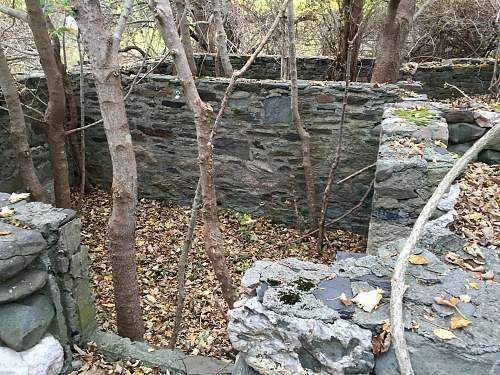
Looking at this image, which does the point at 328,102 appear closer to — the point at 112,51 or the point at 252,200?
the point at 252,200

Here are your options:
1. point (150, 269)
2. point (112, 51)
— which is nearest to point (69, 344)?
point (112, 51)

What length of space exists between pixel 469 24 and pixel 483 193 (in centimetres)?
677

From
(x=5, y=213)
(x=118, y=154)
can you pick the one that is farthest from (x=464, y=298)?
(x=5, y=213)

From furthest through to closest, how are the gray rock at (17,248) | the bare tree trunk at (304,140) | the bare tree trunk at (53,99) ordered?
the bare tree trunk at (304,140)
the bare tree trunk at (53,99)
the gray rock at (17,248)

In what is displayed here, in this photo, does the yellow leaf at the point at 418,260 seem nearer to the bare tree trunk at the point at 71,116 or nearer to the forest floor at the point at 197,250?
the forest floor at the point at 197,250

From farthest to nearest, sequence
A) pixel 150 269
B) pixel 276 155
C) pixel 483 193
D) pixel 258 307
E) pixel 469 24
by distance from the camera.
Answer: pixel 469 24
pixel 276 155
pixel 150 269
pixel 483 193
pixel 258 307

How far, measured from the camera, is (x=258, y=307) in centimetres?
155

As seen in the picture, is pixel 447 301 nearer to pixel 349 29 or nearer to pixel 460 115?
pixel 460 115

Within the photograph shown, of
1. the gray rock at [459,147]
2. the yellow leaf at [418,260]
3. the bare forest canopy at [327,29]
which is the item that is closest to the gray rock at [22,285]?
the yellow leaf at [418,260]

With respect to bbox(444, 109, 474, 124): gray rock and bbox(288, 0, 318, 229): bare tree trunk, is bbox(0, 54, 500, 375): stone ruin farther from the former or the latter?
bbox(288, 0, 318, 229): bare tree trunk

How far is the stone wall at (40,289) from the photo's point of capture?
201 centimetres

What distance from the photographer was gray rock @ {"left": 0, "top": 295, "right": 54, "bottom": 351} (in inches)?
78.7

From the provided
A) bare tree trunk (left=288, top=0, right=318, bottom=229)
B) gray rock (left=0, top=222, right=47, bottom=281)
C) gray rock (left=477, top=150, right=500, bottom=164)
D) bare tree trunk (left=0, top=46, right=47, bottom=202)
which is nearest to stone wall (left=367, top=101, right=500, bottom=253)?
gray rock (left=477, top=150, right=500, bottom=164)

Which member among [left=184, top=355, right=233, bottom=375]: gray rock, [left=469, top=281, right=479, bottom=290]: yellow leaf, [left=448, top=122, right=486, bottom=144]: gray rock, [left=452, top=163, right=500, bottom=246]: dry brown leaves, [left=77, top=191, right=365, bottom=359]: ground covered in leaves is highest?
[left=448, top=122, right=486, bottom=144]: gray rock
